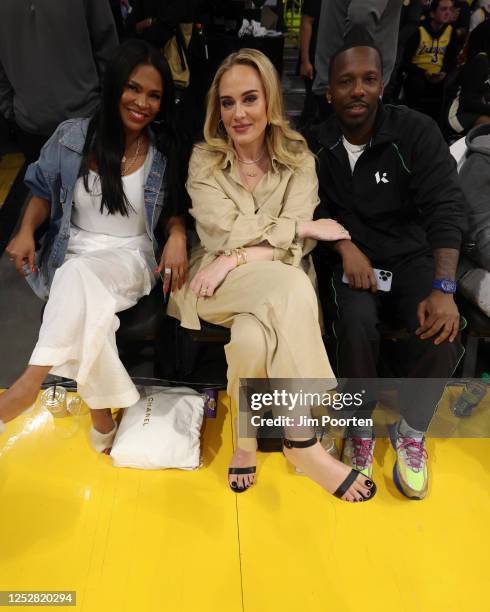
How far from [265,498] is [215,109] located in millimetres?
1608

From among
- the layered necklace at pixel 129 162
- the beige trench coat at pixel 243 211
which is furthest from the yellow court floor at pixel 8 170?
the beige trench coat at pixel 243 211

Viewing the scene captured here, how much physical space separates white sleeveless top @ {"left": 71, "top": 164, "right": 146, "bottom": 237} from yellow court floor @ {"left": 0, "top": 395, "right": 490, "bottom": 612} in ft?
3.04

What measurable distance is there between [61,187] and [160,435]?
3.73 feet

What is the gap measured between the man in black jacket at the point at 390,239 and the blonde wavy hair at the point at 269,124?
19 centimetres

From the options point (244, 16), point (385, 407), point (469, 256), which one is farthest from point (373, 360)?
point (244, 16)

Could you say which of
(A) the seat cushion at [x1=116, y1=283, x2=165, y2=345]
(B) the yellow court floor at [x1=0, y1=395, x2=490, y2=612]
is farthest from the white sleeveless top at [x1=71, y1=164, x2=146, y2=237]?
(B) the yellow court floor at [x1=0, y1=395, x2=490, y2=612]

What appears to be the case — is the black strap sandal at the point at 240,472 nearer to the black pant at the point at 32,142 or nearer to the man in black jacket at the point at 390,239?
the man in black jacket at the point at 390,239

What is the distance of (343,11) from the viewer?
8.38 ft

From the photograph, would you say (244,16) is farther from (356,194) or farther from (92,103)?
(356,194)

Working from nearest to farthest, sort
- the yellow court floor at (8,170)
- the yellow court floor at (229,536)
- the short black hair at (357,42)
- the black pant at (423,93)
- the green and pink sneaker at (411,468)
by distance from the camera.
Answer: the yellow court floor at (229,536) → the green and pink sneaker at (411,468) → the short black hair at (357,42) → the yellow court floor at (8,170) → the black pant at (423,93)

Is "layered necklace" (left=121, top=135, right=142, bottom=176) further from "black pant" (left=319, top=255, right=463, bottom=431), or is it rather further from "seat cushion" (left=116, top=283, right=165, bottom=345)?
"black pant" (left=319, top=255, right=463, bottom=431)

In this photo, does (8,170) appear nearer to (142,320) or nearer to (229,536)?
(142,320)

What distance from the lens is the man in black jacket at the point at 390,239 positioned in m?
1.98
